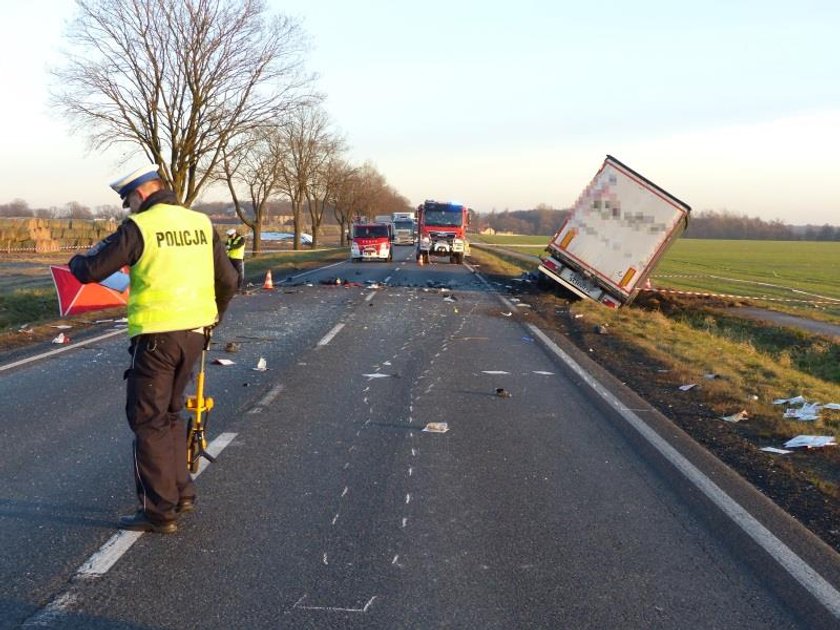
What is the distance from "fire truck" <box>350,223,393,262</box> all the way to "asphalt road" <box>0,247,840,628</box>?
34.4 m

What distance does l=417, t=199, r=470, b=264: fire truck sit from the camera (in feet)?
133

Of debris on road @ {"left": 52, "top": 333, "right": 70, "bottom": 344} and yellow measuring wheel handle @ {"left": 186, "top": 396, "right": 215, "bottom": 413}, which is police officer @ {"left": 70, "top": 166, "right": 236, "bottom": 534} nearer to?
yellow measuring wheel handle @ {"left": 186, "top": 396, "right": 215, "bottom": 413}

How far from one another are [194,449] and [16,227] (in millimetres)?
55997

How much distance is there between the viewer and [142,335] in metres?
4.87

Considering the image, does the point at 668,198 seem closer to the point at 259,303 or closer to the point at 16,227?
the point at 259,303

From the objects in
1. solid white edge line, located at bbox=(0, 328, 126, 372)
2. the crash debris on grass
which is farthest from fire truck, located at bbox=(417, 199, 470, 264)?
the crash debris on grass

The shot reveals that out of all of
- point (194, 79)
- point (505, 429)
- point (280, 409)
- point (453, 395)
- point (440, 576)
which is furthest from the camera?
point (194, 79)

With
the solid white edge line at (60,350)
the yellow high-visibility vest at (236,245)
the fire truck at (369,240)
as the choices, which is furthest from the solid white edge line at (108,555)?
the fire truck at (369,240)

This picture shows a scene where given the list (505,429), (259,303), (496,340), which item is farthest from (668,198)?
(505,429)

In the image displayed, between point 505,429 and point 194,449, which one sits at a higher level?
point 194,449

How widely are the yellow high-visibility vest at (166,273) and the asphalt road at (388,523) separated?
121 centimetres

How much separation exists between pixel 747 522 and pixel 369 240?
3934 cm

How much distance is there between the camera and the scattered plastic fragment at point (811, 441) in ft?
25.2

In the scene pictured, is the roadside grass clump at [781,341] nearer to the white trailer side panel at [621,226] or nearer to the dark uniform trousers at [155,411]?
the white trailer side panel at [621,226]
